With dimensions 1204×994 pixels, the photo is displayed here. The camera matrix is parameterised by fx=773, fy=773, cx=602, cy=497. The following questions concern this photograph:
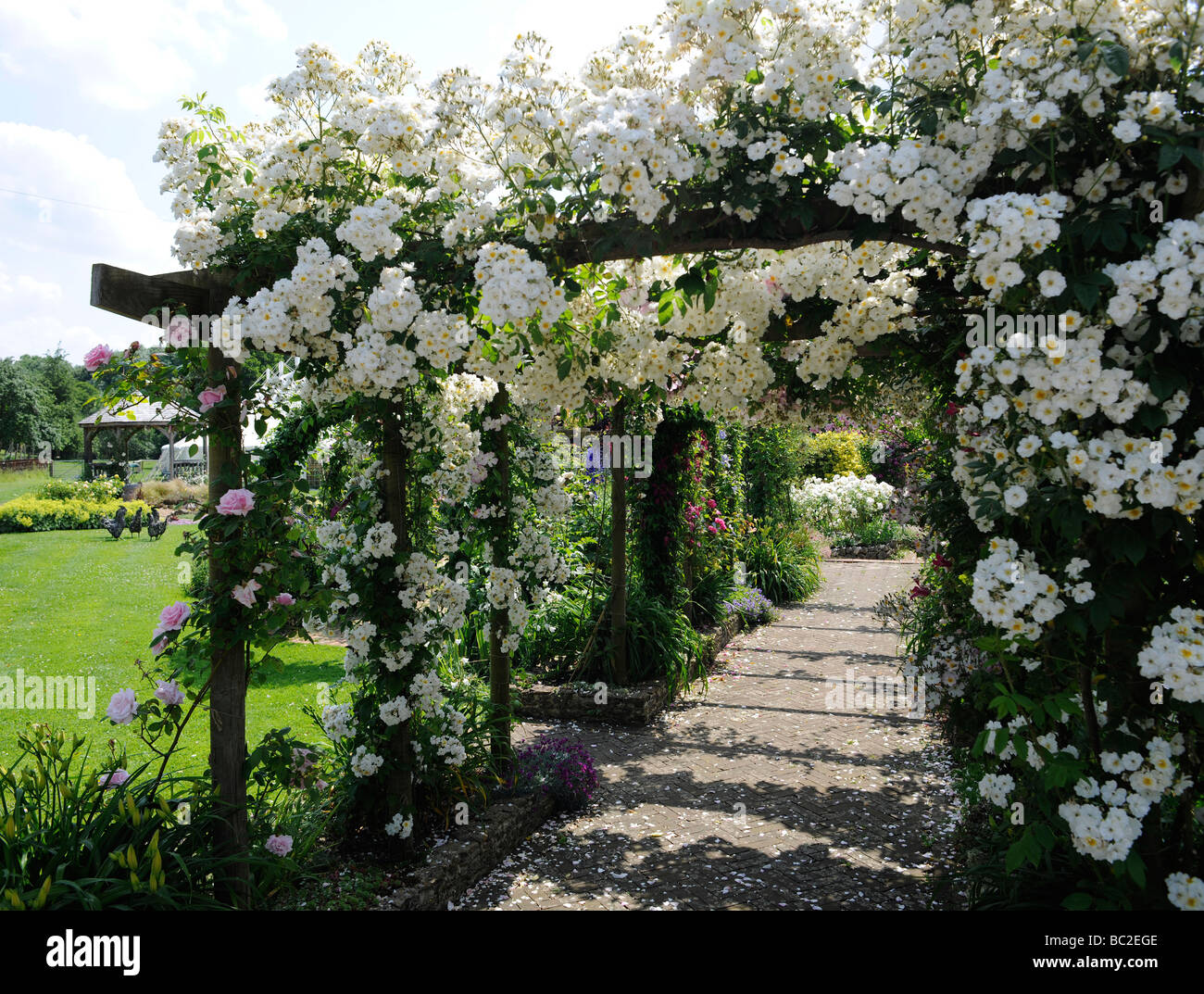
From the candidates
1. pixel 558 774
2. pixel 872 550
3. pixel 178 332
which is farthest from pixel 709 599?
pixel 872 550

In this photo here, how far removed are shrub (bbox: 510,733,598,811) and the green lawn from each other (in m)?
1.68

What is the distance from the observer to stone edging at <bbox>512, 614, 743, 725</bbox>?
585cm

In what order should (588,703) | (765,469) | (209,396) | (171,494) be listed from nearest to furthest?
1. (209,396)
2. (588,703)
3. (765,469)
4. (171,494)

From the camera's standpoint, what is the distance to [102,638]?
7.80m

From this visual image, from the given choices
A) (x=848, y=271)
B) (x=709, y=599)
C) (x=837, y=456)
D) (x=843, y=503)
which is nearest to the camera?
(x=848, y=271)

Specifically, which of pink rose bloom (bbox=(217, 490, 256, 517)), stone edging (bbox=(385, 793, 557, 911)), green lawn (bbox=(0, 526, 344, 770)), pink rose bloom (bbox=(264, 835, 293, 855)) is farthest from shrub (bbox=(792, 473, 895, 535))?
pink rose bloom (bbox=(217, 490, 256, 517))

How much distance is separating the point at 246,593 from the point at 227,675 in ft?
1.22

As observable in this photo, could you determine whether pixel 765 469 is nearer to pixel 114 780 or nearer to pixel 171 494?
pixel 114 780

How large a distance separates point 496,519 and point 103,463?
90.1ft

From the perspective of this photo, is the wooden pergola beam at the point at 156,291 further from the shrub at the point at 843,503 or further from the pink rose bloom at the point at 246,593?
the shrub at the point at 843,503

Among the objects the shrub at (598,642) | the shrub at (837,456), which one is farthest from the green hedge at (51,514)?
the shrub at (837,456)

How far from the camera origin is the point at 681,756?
5219mm

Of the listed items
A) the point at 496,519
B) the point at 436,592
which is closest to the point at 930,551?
the point at 496,519
